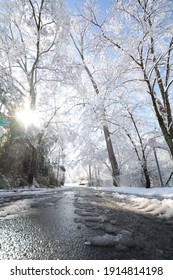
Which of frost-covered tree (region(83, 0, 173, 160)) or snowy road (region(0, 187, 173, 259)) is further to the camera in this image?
frost-covered tree (region(83, 0, 173, 160))

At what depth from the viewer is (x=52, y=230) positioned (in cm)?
222

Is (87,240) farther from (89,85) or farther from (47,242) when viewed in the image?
(89,85)

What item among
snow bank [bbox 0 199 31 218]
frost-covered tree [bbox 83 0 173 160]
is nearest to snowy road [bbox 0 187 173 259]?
snow bank [bbox 0 199 31 218]

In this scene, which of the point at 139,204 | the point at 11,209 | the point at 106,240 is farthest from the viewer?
the point at 139,204

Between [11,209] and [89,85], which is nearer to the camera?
[11,209]

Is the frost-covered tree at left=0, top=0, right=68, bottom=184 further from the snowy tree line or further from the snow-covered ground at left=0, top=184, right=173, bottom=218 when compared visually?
the snow-covered ground at left=0, top=184, right=173, bottom=218

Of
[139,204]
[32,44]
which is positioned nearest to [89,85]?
[32,44]

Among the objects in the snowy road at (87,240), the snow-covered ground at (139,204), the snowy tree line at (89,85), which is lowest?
the snow-covered ground at (139,204)

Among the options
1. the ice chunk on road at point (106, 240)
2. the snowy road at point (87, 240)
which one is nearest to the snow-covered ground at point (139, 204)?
the snowy road at point (87, 240)

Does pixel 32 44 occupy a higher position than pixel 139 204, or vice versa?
pixel 32 44

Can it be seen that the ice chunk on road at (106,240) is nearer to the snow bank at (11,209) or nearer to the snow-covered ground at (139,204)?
the snow-covered ground at (139,204)

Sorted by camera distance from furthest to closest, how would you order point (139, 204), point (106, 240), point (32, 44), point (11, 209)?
point (32, 44) → point (139, 204) → point (11, 209) → point (106, 240)

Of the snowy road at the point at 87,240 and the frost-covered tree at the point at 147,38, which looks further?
the frost-covered tree at the point at 147,38
